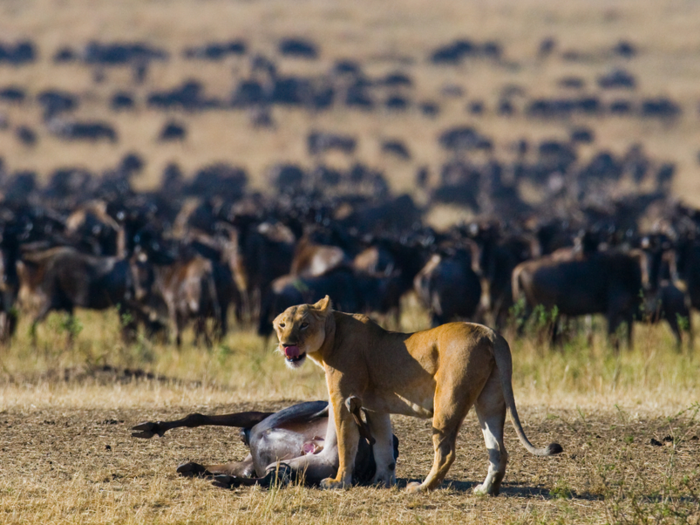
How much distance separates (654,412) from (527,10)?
269ft

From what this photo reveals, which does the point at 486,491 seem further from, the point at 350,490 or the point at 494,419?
the point at 350,490

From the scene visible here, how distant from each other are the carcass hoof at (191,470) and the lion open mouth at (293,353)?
1065 millimetres

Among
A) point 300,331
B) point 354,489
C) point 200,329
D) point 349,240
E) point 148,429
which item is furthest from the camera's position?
point 349,240

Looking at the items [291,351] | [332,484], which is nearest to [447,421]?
[332,484]

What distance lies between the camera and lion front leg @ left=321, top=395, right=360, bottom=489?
21.5ft

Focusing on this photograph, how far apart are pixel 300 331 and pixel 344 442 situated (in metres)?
0.79

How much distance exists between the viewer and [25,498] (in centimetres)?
630

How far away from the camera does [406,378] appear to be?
6.56 m

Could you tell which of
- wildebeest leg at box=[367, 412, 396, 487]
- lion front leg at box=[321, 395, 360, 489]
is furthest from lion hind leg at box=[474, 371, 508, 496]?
lion front leg at box=[321, 395, 360, 489]

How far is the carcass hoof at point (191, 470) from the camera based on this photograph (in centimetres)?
680

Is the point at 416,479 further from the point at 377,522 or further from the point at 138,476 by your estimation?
the point at 138,476

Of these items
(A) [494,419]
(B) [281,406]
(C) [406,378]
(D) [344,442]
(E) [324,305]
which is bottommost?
(B) [281,406]

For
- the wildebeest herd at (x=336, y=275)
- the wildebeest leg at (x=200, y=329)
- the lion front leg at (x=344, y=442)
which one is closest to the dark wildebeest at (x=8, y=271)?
the wildebeest herd at (x=336, y=275)

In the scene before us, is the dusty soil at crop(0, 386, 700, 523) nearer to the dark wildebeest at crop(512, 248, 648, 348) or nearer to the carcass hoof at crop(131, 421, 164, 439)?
the carcass hoof at crop(131, 421, 164, 439)
